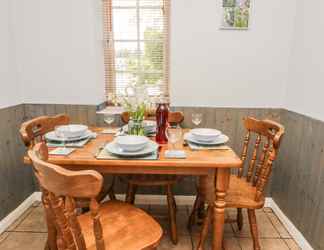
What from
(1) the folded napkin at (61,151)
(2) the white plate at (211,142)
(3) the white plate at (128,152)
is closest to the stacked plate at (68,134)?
(1) the folded napkin at (61,151)

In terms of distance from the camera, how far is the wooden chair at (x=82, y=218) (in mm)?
860

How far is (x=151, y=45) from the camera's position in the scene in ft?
7.77

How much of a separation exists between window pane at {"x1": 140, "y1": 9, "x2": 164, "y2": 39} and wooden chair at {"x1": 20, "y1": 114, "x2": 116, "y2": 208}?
1.07m

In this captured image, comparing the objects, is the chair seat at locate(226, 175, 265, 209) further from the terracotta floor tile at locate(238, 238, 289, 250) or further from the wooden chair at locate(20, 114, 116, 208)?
the wooden chair at locate(20, 114, 116, 208)

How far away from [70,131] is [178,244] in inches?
44.6

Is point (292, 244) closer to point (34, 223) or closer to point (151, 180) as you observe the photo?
point (151, 180)

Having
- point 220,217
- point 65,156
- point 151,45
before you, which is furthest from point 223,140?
point 151,45

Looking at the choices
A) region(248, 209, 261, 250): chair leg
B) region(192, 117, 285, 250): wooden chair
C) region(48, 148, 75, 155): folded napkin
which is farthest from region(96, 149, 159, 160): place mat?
region(248, 209, 261, 250): chair leg

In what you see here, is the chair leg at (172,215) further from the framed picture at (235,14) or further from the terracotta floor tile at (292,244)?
the framed picture at (235,14)

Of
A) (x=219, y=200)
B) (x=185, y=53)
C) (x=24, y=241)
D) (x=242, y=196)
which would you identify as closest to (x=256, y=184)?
(x=242, y=196)

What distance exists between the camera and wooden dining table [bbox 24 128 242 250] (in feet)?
4.46

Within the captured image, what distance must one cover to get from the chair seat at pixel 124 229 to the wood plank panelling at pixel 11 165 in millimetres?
1071

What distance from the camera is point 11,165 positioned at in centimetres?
214

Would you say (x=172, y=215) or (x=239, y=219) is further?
(x=239, y=219)
